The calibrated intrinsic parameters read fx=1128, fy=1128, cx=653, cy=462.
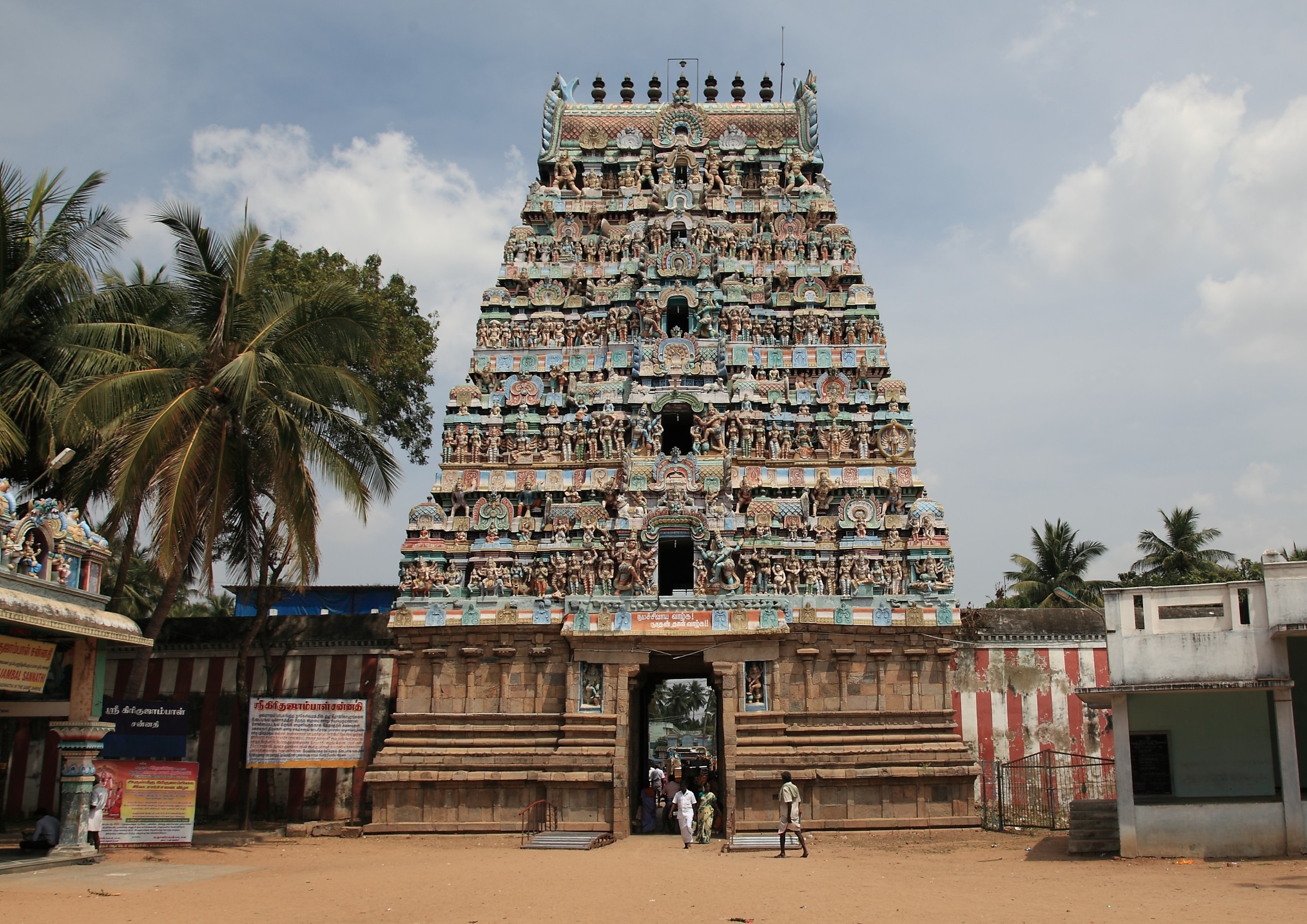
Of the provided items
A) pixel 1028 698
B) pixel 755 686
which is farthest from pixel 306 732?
pixel 1028 698

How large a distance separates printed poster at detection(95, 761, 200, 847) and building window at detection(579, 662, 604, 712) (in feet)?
23.2

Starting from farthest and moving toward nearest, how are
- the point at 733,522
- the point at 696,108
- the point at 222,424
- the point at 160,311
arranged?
1. the point at 696,108
2. the point at 733,522
3. the point at 160,311
4. the point at 222,424

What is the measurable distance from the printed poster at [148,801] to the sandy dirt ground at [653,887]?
0.34m

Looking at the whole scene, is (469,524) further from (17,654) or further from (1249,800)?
(1249,800)

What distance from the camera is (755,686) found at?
71.6 feet

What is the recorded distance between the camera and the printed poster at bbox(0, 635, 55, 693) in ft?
49.1

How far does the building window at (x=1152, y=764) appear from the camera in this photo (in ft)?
55.7

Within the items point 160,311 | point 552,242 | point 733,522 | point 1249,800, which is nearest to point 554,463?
point 733,522

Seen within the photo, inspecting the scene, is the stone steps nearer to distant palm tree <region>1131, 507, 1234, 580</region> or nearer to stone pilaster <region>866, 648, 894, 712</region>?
stone pilaster <region>866, 648, 894, 712</region>

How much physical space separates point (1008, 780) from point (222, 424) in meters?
17.2

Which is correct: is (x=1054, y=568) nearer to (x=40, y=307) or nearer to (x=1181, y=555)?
(x=1181, y=555)

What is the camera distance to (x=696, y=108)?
30297 millimetres

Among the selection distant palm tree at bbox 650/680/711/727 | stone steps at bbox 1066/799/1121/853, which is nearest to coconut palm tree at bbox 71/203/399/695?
stone steps at bbox 1066/799/1121/853

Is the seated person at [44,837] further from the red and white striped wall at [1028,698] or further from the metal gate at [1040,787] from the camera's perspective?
the red and white striped wall at [1028,698]
